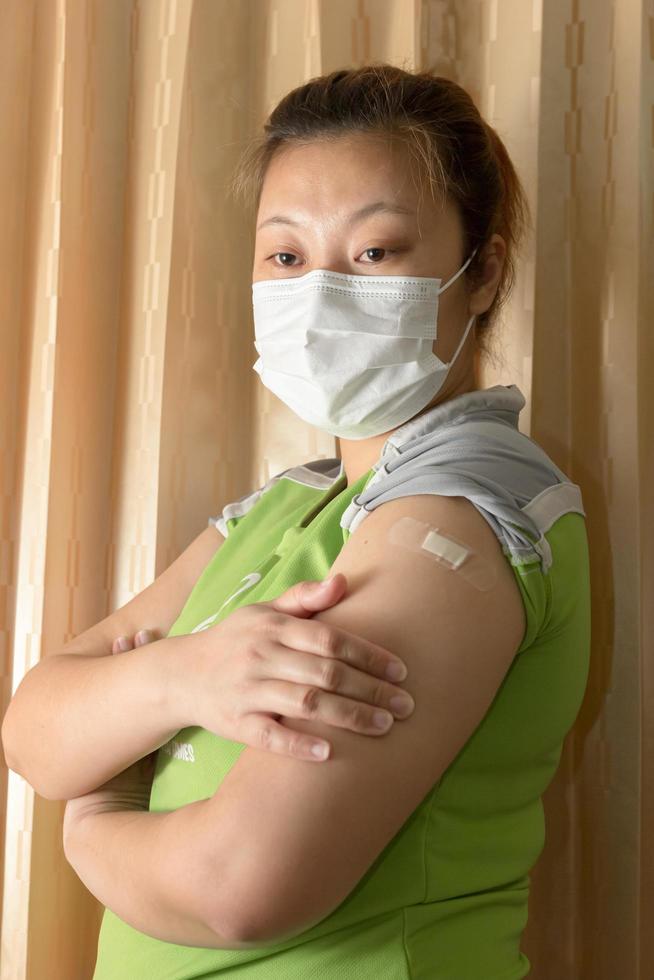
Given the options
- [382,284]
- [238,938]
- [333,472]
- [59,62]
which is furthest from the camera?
[59,62]

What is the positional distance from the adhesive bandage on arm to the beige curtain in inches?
22.7

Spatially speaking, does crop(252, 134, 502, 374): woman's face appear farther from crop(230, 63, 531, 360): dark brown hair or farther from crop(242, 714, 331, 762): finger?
crop(242, 714, 331, 762): finger

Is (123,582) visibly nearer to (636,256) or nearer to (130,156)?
(130,156)

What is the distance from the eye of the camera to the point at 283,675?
2.83ft

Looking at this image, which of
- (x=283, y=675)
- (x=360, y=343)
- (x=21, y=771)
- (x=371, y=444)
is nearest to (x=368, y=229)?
(x=360, y=343)

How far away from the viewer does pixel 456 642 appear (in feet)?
2.80

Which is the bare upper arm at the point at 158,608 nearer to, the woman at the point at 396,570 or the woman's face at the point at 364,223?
the woman at the point at 396,570

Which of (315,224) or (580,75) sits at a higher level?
(580,75)

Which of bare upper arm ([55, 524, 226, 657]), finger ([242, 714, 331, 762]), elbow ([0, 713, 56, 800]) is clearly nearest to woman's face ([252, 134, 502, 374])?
bare upper arm ([55, 524, 226, 657])

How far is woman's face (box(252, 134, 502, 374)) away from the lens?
1.14 metres

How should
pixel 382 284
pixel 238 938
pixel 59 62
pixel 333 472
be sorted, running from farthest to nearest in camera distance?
pixel 59 62, pixel 333 472, pixel 382 284, pixel 238 938

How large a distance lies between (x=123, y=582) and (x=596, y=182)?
38.3 inches

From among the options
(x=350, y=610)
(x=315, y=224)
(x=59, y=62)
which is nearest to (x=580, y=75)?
(x=315, y=224)

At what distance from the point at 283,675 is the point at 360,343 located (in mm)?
441
